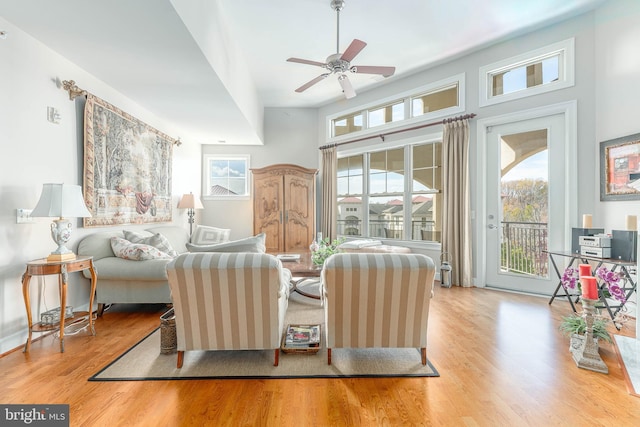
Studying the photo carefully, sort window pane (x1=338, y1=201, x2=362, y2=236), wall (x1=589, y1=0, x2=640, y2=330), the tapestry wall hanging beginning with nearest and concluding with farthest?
wall (x1=589, y1=0, x2=640, y2=330) < the tapestry wall hanging < window pane (x1=338, y1=201, x2=362, y2=236)

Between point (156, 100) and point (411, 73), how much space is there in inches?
154

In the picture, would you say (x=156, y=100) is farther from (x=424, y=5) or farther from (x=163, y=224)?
(x=424, y=5)

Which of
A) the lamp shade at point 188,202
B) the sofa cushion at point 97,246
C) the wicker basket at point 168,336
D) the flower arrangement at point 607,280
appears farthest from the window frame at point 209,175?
the flower arrangement at point 607,280

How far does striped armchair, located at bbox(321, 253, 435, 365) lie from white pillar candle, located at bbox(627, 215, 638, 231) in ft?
7.61

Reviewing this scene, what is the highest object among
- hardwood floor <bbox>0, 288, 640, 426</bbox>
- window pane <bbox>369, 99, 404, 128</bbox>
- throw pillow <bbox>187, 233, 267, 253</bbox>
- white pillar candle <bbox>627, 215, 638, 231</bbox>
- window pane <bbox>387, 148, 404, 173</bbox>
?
window pane <bbox>369, 99, 404, 128</bbox>

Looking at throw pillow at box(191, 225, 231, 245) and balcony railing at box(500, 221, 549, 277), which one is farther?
throw pillow at box(191, 225, 231, 245)

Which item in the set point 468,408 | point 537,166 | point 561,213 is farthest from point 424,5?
point 468,408

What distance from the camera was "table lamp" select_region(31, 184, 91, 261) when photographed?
227cm

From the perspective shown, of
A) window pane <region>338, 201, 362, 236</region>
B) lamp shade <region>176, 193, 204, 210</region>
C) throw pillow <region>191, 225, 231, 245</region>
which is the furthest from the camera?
window pane <region>338, 201, 362, 236</region>

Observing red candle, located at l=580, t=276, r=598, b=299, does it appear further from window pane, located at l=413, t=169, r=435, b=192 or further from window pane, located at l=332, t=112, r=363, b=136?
window pane, located at l=332, t=112, r=363, b=136

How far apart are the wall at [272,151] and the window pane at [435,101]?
2227mm

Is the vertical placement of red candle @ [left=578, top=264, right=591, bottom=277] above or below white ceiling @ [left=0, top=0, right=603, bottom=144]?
below

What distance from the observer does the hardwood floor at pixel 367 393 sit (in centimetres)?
151

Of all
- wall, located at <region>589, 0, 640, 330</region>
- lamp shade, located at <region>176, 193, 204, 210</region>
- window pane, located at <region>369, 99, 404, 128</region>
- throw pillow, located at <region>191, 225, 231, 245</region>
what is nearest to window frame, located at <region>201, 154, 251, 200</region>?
lamp shade, located at <region>176, 193, 204, 210</region>
